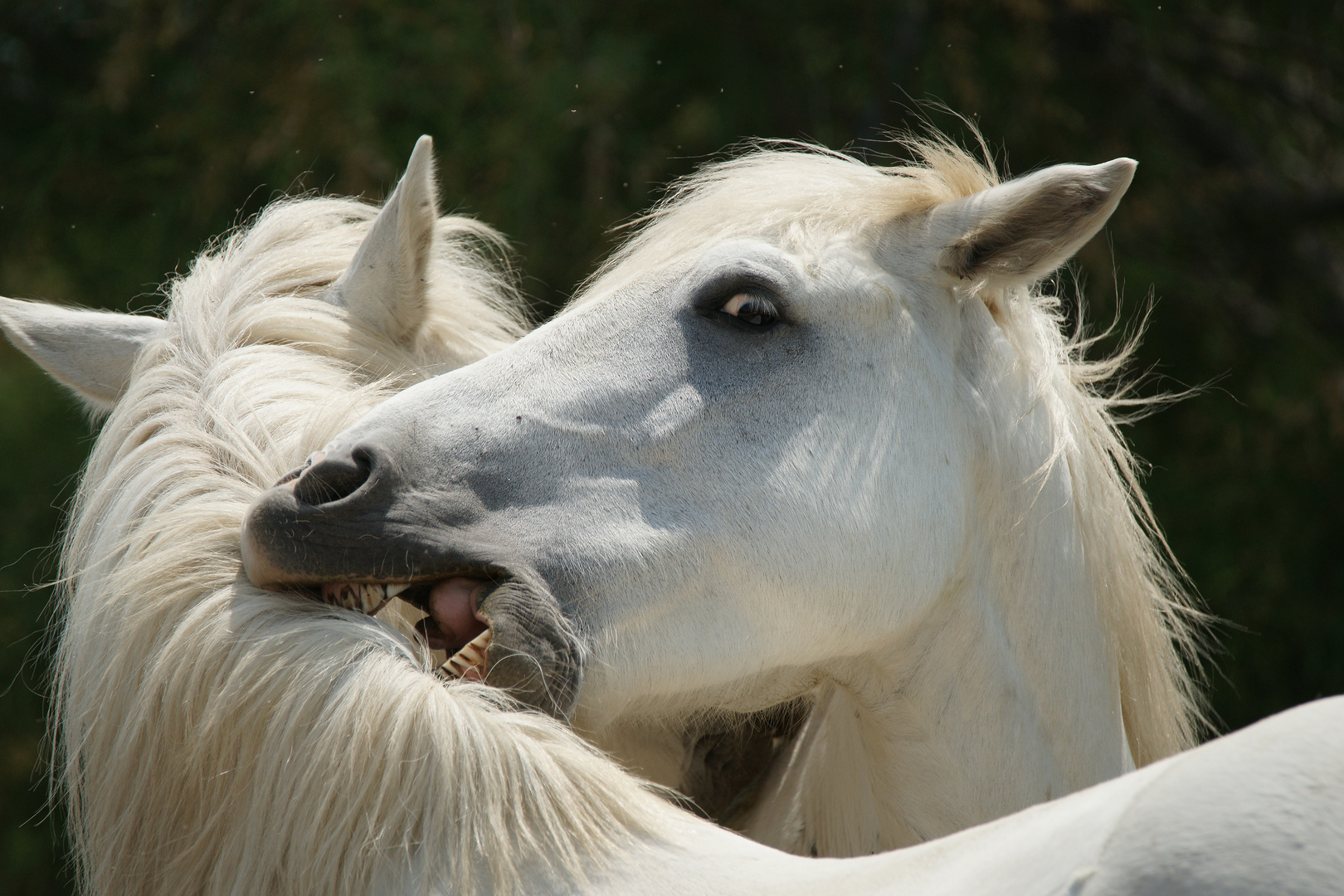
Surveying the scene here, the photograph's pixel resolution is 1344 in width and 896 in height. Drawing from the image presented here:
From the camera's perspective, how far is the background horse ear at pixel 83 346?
156 cm

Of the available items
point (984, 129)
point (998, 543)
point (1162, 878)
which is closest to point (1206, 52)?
point (984, 129)

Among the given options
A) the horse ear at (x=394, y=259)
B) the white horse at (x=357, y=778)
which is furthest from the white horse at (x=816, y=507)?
the horse ear at (x=394, y=259)

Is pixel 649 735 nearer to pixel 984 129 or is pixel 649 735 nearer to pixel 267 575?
pixel 267 575

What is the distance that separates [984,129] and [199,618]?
3.37 meters

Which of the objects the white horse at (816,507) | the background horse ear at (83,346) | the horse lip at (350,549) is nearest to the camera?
the horse lip at (350,549)

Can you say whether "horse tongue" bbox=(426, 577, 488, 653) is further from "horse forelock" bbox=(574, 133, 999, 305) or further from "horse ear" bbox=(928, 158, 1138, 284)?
"horse ear" bbox=(928, 158, 1138, 284)

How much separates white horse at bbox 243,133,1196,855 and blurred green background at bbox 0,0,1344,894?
2.24 m

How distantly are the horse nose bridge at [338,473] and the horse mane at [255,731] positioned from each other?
86mm

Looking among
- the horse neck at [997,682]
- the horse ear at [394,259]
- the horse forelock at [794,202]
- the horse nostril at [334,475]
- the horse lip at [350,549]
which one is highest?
the horse forelock at [794,202]

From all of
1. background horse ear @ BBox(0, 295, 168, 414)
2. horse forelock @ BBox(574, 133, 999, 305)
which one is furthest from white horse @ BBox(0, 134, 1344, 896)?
horse forelock @ BBox(574, 133, 999, 305)

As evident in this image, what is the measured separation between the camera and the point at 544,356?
1.29m

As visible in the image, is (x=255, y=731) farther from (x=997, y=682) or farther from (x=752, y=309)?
(x=997, y=682)

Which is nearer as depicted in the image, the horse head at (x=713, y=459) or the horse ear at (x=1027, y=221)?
the horse head at (x=713, y=459)

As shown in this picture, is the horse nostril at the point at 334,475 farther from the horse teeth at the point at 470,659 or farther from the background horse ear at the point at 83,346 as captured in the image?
the background horse ear at the point at 83,346
